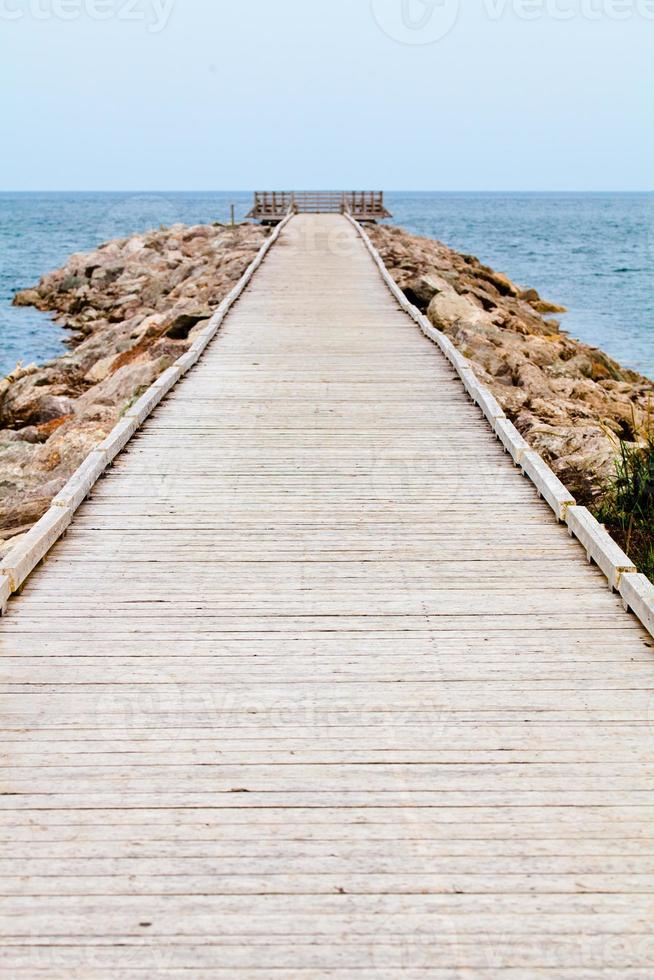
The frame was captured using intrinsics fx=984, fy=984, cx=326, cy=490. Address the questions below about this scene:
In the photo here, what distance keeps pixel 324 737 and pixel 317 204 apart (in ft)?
111

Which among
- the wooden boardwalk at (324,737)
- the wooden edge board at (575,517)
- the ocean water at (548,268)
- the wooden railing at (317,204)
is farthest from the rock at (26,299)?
the wooden boardwalk at (324,737)

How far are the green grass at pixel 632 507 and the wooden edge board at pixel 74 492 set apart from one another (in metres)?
3.60

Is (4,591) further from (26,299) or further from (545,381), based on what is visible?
(26,299)

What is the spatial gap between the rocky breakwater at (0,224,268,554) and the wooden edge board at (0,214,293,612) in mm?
772

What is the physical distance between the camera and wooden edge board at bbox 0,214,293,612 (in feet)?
17.1

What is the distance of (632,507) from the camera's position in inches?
281

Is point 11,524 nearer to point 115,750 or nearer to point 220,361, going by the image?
point 220,361

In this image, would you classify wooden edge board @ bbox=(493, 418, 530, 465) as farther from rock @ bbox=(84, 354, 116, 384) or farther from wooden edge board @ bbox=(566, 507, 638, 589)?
rock @ bbox=(84, 354, 116, 384)

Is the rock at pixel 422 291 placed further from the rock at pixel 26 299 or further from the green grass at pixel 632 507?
the rock at pixel 26 299

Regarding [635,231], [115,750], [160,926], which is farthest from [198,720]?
[635,231]

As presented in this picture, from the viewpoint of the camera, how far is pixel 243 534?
5973 millimetres

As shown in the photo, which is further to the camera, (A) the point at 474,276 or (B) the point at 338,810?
(A) the point at 474,276

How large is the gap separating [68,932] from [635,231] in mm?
90997

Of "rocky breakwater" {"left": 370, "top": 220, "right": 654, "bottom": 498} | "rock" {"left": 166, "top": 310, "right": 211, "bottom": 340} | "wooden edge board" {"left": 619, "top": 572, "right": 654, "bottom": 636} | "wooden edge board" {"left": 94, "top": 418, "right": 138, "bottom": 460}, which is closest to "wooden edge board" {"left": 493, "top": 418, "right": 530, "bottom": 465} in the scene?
"rocky breakwater" {"left": 370, "top": 220, "right": 654, "bottom": 498}
